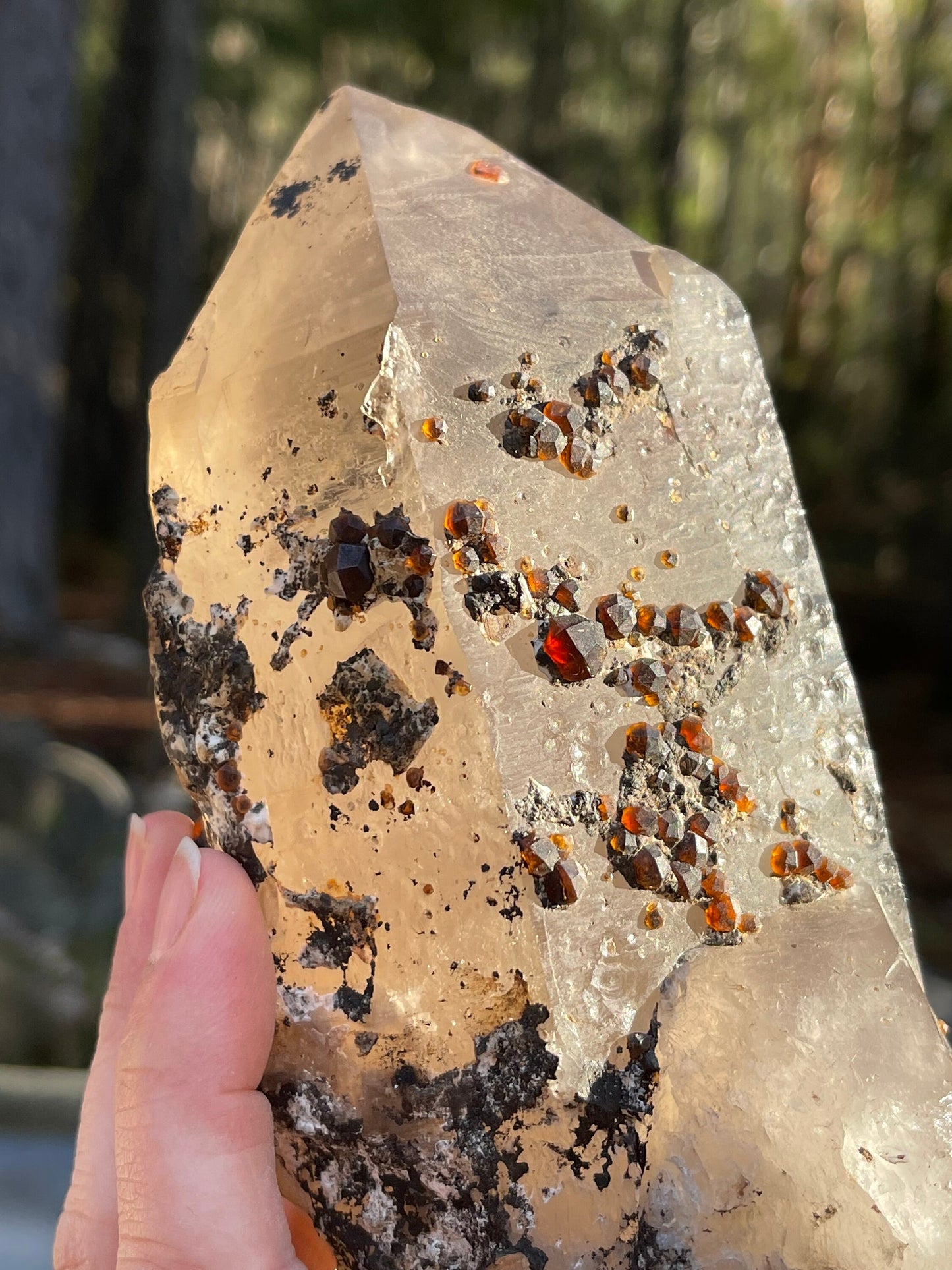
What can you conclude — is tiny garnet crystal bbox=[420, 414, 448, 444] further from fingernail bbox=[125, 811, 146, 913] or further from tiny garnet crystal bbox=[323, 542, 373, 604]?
fingernail bbox=[125, 811, 146, 913]

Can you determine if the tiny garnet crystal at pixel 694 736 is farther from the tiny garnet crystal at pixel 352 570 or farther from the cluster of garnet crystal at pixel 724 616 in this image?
the tiny garnet crystal at pixel 352 570

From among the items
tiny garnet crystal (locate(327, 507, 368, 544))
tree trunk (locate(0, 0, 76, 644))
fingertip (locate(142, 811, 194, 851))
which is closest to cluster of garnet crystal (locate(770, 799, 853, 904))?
tiny garnet crystal (locate(327, 507, 368, 544))

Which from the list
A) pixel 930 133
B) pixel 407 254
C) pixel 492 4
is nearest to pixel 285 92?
pixel 492 4

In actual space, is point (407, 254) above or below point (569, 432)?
above

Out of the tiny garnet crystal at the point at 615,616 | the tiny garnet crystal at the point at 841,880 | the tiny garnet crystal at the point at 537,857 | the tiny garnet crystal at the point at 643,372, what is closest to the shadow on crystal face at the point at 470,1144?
the tiny garnet crystal at the point at 537,857

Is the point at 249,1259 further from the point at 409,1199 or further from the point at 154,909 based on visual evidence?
the point at 154,909

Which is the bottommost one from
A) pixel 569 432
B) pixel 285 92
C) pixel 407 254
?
pixel 285 92
